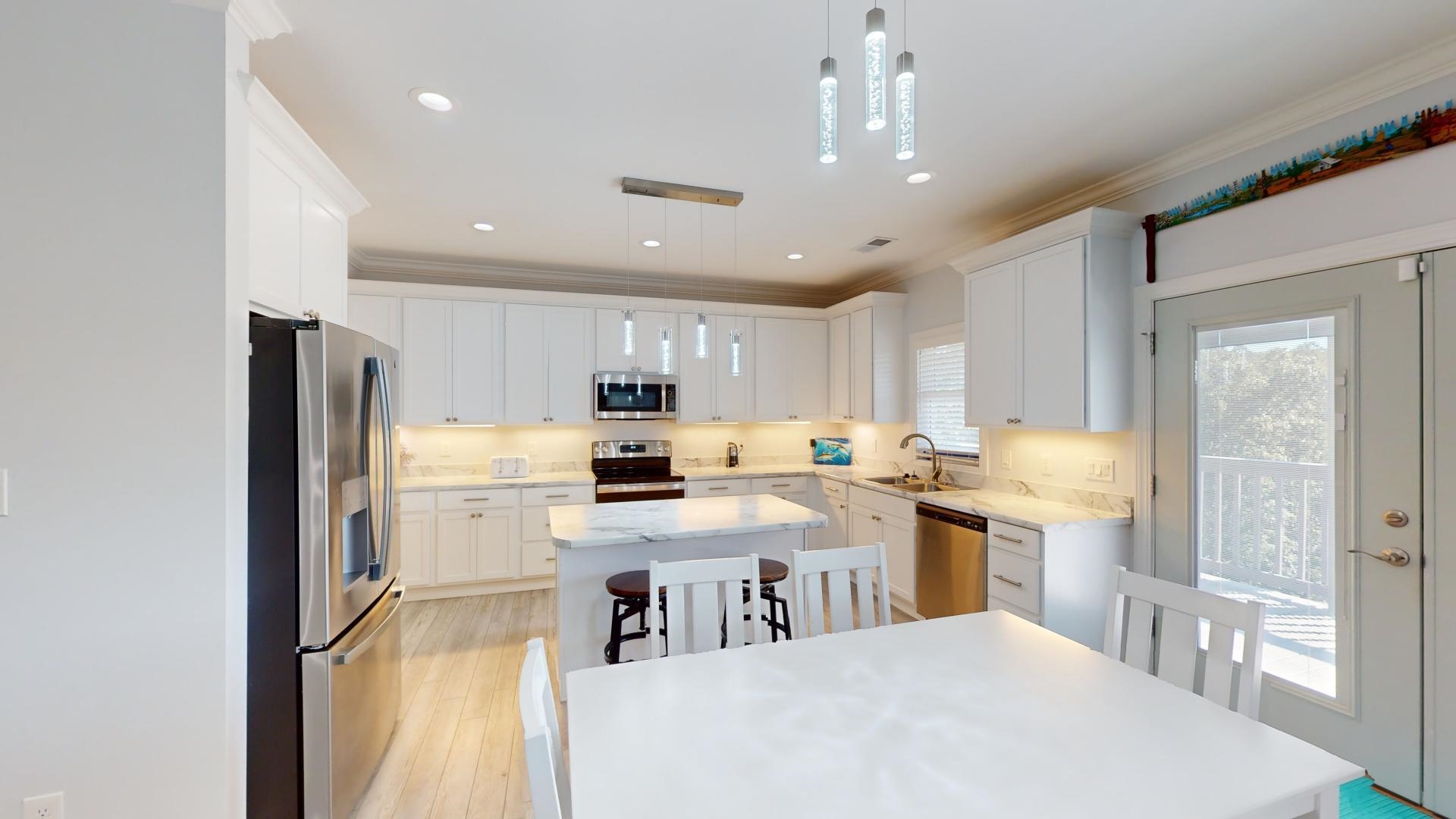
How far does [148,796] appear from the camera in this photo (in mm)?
1516

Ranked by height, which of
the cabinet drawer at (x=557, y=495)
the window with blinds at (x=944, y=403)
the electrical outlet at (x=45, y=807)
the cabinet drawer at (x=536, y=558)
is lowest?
the cabinet drawer at (x=536, y=558)

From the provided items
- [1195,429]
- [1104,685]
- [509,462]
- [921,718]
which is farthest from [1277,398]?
[509,462]

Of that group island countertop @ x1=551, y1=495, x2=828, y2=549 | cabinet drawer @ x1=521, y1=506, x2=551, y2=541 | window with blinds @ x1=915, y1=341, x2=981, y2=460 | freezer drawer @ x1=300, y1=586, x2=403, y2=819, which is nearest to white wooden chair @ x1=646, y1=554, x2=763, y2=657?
island countertop @ x1=551, y1=495, x2=828, y2=549

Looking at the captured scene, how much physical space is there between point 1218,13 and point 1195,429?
5.68ft

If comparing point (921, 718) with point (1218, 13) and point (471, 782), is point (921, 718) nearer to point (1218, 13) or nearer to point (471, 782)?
point (471, 782)

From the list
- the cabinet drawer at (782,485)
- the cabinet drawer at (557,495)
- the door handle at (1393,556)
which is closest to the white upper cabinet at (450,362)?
the cabinet drawer at (557,495)

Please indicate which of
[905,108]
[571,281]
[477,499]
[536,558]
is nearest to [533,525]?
[536,558]

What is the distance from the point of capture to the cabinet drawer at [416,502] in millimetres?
4250

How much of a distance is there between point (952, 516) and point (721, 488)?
2129 millimetres

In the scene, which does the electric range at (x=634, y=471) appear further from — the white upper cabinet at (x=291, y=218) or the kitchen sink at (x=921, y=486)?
the white upper cabinet at (x=291, y=218)

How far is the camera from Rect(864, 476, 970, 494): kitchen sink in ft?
13.4

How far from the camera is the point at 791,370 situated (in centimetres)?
550

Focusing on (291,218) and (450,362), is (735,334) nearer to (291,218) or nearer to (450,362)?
(291,218)

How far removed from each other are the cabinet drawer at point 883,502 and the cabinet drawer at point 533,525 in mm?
2449
